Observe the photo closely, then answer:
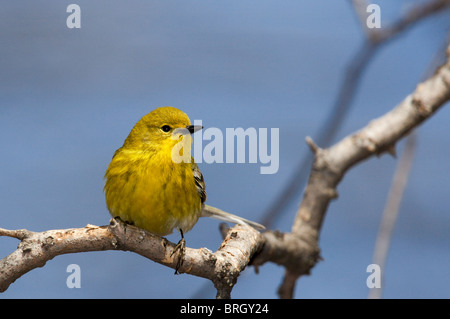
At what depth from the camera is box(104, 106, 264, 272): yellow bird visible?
9.93 ft

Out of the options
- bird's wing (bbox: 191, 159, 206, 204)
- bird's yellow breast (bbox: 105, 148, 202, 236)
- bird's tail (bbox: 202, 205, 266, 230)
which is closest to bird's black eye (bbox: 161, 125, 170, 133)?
bird's yellow breast (bbox: 105, 148, 202, 236)

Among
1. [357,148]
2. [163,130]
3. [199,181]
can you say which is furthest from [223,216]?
[357,148]

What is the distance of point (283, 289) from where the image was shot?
165 inches

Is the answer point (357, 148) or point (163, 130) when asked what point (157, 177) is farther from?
point (357, 148)

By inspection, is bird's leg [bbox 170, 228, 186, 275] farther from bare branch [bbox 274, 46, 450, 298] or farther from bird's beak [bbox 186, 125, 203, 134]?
bare branch [bbox 274, 46, 450, 298]

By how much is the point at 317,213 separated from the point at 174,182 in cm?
137

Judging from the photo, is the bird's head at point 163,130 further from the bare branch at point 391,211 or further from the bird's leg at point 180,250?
the bare branch at point 391,211

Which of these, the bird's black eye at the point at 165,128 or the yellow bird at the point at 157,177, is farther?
the bird's black eye at the point at 165,128

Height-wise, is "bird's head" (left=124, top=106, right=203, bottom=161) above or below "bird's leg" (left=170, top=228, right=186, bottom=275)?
above

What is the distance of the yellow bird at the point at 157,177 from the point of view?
3.03 meters

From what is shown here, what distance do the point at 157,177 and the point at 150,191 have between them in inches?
3.5

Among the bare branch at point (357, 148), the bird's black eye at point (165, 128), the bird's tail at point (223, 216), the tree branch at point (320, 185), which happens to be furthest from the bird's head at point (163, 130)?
the bare branch at point (357, 148)

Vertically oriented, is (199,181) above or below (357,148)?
below

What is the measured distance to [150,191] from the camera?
3.02m
